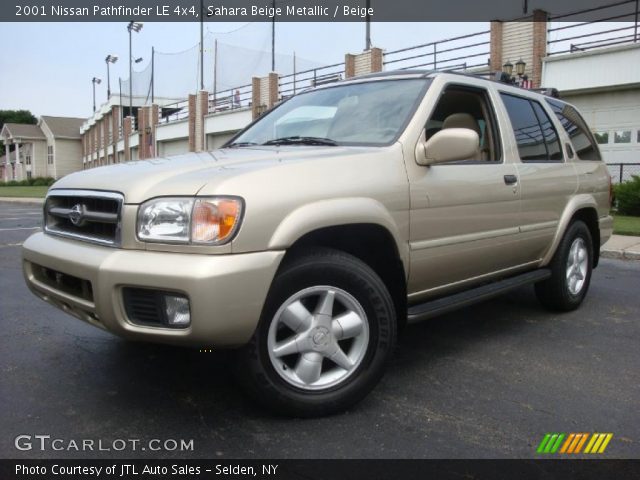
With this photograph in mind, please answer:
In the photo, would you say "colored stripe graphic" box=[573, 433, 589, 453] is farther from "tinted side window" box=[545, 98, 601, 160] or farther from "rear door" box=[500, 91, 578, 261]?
"tinted side window" box=[545, 98, 601, 160]

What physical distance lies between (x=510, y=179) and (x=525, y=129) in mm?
667

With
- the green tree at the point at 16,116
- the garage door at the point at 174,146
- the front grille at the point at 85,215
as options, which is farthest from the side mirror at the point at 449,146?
the green tree at the point at 16,116

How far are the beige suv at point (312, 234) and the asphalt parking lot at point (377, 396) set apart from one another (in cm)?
25

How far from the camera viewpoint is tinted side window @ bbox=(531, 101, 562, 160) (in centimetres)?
467

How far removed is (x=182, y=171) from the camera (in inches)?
110

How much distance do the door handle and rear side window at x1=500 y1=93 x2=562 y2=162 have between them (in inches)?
11.3

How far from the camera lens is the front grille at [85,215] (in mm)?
2693

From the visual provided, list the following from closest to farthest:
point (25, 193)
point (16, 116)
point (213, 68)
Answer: point (25, 193) < point (213, 68) < point (16, 116)

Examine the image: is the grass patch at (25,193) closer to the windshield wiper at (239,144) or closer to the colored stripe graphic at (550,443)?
the windshield wiper at (239,144)

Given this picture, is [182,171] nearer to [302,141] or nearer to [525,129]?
[302,141]

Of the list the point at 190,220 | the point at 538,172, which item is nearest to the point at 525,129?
the point at 538,172
